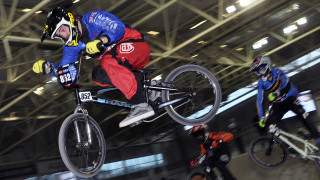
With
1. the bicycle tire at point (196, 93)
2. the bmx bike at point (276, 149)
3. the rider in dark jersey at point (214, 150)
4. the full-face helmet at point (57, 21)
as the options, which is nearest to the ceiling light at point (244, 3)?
the rider in dark jersey at point (214, 150)

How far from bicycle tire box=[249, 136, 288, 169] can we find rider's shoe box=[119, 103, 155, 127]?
4.01 metres

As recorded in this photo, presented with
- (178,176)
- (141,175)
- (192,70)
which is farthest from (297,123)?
(192,70)

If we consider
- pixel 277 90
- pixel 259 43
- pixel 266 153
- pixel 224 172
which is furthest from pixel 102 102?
pixel 259 43

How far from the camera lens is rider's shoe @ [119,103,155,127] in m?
4.25

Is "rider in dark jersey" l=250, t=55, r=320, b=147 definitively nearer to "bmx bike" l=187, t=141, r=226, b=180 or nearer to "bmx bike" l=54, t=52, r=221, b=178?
"bmx bike" l=187, t=141, r=226, b=180

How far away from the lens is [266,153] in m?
7.66

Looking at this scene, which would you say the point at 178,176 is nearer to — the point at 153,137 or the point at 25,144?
the point at 153,137

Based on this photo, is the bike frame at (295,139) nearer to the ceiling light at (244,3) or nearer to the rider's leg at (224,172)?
the rider's leg at (224,172)

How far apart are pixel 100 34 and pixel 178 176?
14788mm

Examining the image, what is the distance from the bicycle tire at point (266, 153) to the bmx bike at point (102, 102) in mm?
2685

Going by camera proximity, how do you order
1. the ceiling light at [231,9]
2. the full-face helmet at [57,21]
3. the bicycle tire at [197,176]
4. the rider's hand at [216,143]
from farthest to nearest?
the ceiling light at [231,9]
the bicycle tire at [197,176]
the rider's hand at [216,143]
the full-face helmet at [57,21]

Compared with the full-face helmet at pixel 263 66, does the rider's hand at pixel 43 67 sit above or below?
above

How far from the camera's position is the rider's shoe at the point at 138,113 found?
4246mm

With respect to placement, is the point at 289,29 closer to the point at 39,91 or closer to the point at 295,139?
the point at 39,91
